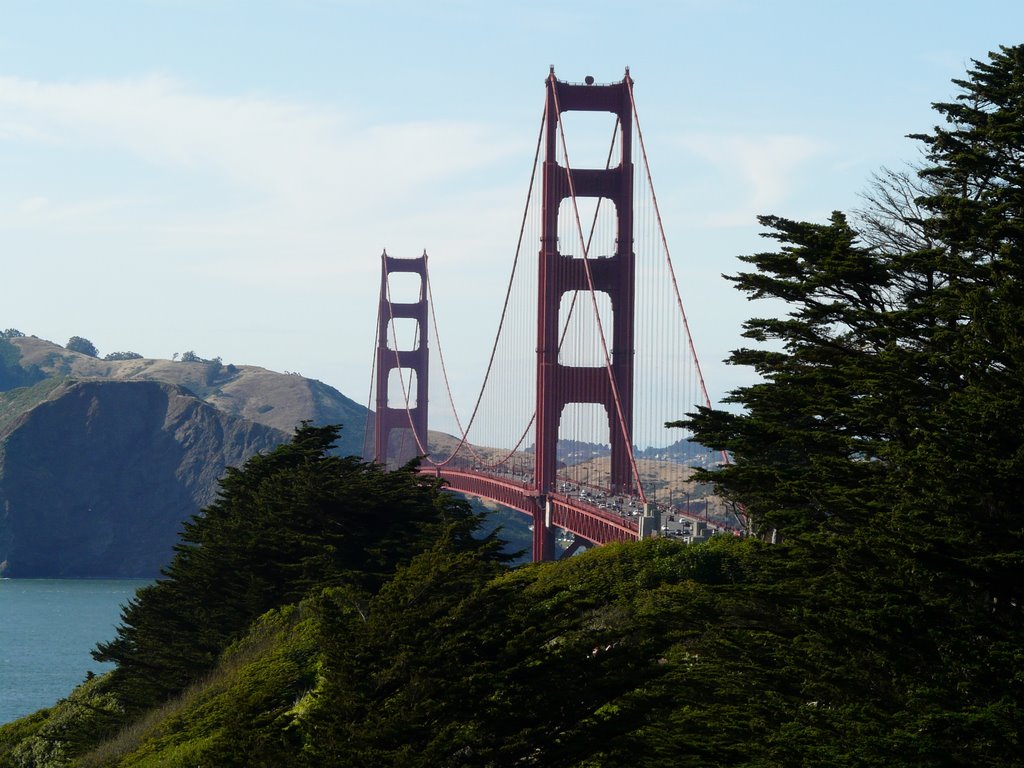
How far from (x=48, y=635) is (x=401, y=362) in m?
40.7

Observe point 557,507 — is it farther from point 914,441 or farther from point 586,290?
point 914,441

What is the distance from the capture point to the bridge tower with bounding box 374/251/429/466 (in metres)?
133

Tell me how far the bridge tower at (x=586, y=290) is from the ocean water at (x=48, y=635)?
74.7ft

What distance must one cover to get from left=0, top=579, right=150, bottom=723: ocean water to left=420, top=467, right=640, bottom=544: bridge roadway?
668 inches

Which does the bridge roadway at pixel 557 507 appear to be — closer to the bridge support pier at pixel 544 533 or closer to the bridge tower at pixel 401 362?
the bridge support pier at pixel 544 533

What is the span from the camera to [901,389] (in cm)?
2131

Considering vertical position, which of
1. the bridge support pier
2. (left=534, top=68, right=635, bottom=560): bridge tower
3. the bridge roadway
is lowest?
the bridge support pier

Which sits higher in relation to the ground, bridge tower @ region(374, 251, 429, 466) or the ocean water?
bridge tower @ region(374, 251, 429, 466)

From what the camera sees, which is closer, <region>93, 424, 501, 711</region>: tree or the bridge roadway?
<region>93, 424, 501, 711</region>: tree

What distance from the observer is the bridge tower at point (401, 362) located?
132750 mm

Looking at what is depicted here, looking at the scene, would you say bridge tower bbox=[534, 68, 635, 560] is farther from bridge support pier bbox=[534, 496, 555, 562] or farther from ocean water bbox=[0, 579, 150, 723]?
ocean water bbox=[0, 579, 150, 723]

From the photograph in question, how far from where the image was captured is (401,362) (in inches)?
5374

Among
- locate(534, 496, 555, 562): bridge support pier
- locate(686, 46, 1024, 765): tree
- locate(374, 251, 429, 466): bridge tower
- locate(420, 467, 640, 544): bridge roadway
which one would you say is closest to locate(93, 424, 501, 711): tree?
locate(420, 467, 640, 544): bridge roadway

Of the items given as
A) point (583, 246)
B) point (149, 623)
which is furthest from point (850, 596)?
point (583, 246)
